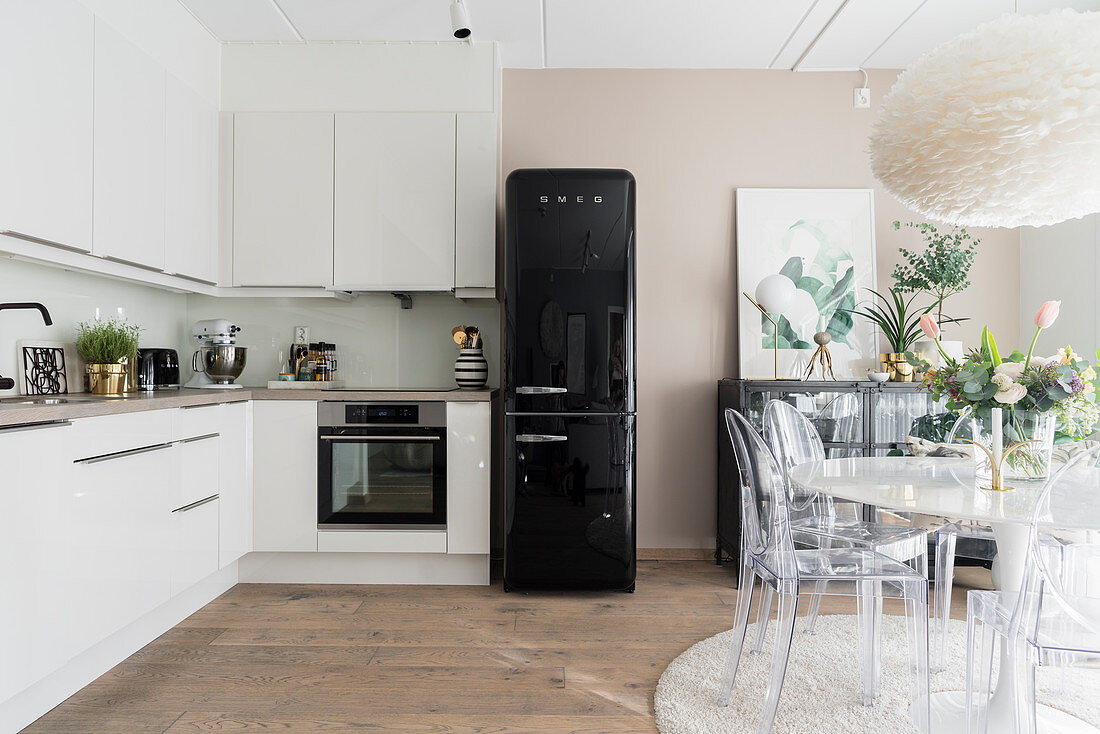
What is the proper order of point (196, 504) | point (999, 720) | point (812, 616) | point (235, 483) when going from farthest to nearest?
point (235, 483)
point (196, 504)
point (812, 616)
point (999, 720)

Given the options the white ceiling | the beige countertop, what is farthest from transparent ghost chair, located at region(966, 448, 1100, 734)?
the white ceiling

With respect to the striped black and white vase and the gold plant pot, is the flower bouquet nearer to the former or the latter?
the gold plant pot

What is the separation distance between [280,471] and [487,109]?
1999mm

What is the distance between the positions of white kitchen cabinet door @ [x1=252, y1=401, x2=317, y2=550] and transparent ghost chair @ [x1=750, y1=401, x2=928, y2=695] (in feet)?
6.57

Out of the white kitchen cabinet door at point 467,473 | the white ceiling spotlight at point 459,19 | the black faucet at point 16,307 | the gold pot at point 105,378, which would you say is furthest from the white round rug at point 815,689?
the white ceiling spotlight at point 459,19

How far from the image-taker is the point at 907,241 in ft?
11.6

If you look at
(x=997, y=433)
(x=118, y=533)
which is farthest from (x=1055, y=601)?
(x=118, y=533)

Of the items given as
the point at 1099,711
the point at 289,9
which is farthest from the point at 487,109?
the point at 1099,711

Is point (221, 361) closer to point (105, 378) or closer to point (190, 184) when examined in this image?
point (105, 378)

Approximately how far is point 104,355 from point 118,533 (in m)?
0.87

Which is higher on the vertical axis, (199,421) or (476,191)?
(476,191)

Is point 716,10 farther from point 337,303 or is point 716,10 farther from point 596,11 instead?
point 337,303

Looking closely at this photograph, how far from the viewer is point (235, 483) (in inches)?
115

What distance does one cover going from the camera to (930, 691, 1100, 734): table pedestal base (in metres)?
1.81
